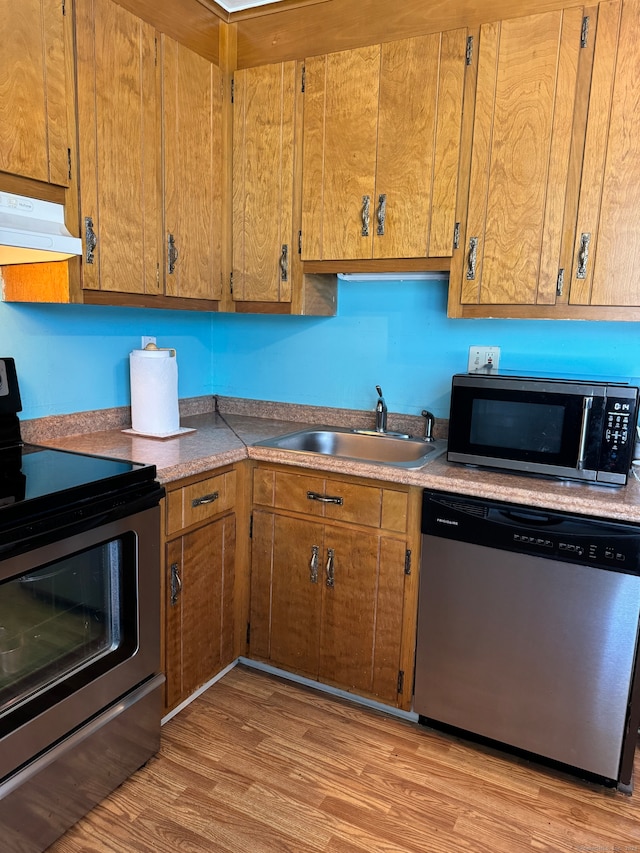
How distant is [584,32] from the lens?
5.86 ft

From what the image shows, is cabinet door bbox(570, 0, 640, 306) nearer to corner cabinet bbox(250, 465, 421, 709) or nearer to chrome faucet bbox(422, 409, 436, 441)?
chrome faucet bbox(422, 409, 436, 441)

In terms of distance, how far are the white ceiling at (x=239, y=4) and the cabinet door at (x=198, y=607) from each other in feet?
6.42

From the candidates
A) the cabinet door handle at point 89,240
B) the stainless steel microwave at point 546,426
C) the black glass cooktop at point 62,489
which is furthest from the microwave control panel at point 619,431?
the cabinet door handle at point 89,240

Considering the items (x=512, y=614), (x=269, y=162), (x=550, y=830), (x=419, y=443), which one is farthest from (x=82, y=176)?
(x=550, y=830)

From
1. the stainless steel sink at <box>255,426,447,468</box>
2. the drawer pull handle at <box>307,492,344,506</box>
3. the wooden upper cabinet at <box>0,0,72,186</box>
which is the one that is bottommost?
Result: the drawer pull handle at <box>307,492,344,506</box>

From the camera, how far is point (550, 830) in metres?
1.66

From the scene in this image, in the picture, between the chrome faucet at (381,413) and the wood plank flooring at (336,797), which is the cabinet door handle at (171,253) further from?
the wood plank flooring at (336,797)

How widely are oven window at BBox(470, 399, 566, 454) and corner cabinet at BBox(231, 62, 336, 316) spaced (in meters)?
0.86

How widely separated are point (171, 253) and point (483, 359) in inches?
49.6

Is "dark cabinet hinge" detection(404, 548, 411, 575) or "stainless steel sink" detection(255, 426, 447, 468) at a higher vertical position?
"stainless steel sink" detection(255, 426, 447, 468)

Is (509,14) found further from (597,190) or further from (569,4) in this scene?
(597,190)

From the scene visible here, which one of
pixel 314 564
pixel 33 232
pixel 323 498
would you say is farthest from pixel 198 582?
pixel 33 232

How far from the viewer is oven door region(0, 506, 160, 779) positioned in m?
1.41

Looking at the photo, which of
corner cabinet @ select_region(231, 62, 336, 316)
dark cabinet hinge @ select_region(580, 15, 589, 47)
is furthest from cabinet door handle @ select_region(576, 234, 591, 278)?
corner cabinet @ select_region(231, 62, 336, 316)
